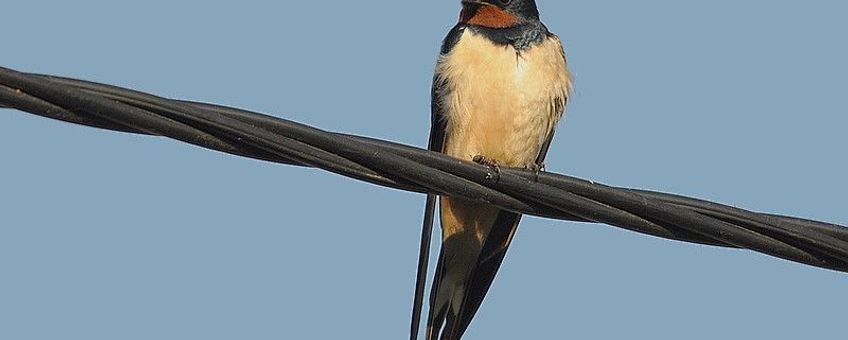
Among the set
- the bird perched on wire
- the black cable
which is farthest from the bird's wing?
the black cable

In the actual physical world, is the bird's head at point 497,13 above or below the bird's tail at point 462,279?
above

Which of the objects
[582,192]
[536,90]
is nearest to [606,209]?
[582,192]

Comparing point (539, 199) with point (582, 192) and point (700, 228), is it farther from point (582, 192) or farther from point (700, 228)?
point (700, 228)

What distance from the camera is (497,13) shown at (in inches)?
197

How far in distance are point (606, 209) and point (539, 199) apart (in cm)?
14

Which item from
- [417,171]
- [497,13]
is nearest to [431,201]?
[497,13]

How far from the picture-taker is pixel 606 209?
284 centimetres

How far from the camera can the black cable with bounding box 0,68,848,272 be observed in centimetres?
241

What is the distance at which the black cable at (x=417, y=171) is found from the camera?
241 cm

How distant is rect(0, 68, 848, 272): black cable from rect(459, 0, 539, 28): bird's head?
2078 millimetres

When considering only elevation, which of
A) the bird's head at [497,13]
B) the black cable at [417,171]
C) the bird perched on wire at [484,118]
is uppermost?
the bird's head at [497,13]

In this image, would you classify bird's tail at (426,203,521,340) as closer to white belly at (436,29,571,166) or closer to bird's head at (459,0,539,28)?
white belly at (436,29,571,166)

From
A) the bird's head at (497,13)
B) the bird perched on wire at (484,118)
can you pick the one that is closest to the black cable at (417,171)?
the bird perched on wire at (484,118)

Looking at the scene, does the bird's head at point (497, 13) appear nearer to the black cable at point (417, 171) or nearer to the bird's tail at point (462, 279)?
the bird's tail at point (462, 279)
